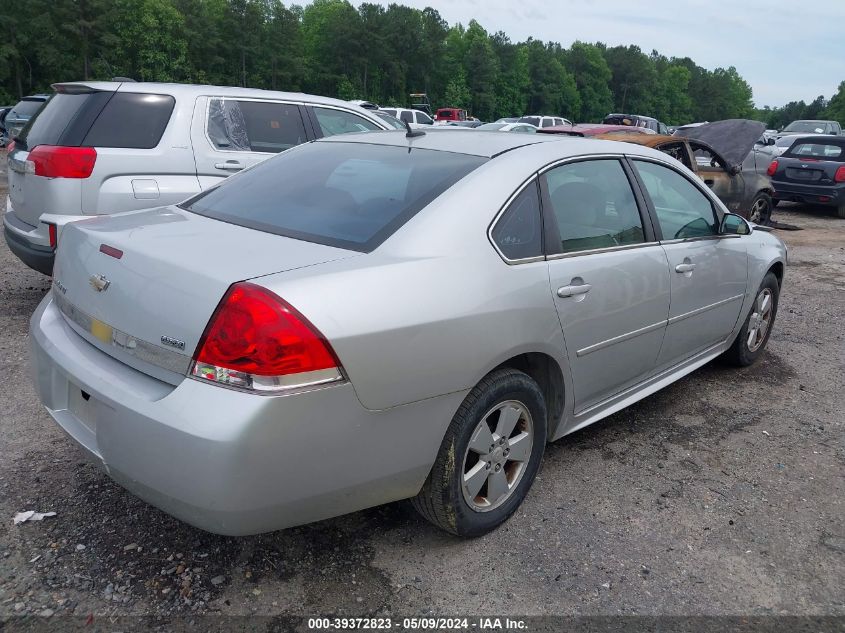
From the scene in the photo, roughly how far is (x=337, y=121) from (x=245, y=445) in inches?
204

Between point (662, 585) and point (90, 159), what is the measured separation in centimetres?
455

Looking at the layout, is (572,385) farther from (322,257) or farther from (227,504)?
(227,504)

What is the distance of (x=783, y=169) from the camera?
541 inches

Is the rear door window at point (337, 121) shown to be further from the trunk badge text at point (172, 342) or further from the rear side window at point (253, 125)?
the trunk badge text at point (172, 342)

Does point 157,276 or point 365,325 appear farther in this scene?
point 157,276

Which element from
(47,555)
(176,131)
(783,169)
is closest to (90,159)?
(176,131)

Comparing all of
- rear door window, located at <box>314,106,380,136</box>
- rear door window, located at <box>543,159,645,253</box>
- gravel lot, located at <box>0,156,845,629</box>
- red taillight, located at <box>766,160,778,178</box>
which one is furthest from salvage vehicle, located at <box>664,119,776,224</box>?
gravel lot, located at <box>0,156,845,629</box>

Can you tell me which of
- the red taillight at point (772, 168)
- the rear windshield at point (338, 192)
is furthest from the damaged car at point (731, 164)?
the rear windshield at point (338, 192)

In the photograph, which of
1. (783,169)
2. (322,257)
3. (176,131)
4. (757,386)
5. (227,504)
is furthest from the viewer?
(783,169)

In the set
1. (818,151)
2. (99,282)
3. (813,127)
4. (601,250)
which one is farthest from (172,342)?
(813,127)

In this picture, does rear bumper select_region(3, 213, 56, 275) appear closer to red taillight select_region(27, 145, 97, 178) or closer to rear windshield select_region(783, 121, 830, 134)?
red taillight select_region(27, 145, 97, 178)

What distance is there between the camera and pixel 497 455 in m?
2.84

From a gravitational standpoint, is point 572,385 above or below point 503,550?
above

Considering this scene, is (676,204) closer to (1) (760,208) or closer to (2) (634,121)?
(1) (760,208)
